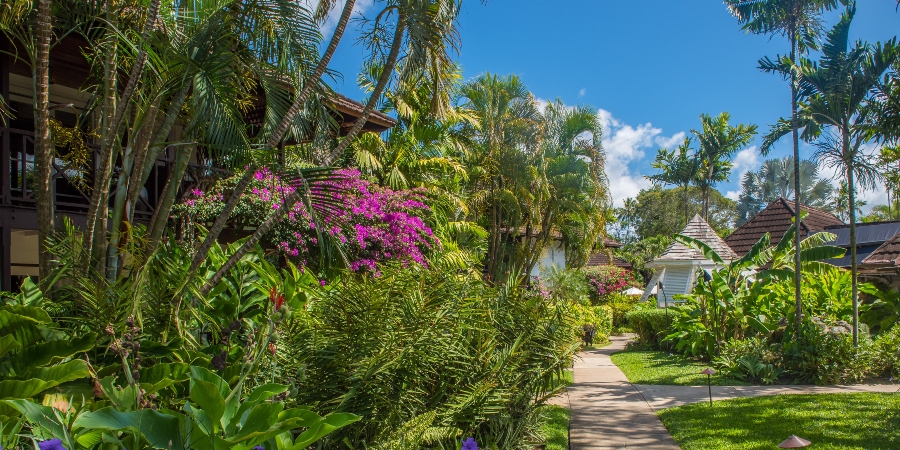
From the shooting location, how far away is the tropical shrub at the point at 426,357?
11.2 ft

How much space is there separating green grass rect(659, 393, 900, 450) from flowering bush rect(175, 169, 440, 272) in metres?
4.37

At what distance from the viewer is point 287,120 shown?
506 cm

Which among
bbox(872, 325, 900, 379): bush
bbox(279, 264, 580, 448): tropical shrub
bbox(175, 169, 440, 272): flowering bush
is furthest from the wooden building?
bbox(872, 325, 900, 379): bush

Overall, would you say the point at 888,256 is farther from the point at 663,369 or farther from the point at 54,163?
the point at 54,163

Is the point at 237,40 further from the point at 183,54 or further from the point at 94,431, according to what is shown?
the point at 94,431

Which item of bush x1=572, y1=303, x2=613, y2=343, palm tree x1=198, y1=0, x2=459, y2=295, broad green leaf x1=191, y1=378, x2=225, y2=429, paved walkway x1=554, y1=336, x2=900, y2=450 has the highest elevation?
palm tree x1=198, y1=0, x2=459, y2=295

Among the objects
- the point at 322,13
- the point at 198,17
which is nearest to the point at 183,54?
the point at 198,17

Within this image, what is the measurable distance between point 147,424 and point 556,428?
546 cm

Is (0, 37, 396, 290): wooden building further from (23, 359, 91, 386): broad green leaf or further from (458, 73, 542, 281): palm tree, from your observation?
(458, 73, 542, 281): palm tree

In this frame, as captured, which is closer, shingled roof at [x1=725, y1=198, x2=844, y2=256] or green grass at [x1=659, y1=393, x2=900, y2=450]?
green grass at [x1=659, y1=393, x2=900, y2=450]

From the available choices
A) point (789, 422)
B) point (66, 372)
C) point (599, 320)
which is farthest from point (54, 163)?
point (599, 320)

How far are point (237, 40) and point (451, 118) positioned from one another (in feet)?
42.2

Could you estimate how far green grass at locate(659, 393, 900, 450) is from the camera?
646 cm

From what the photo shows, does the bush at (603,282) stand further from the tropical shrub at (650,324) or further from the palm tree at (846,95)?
the palm tree at (846,95)
